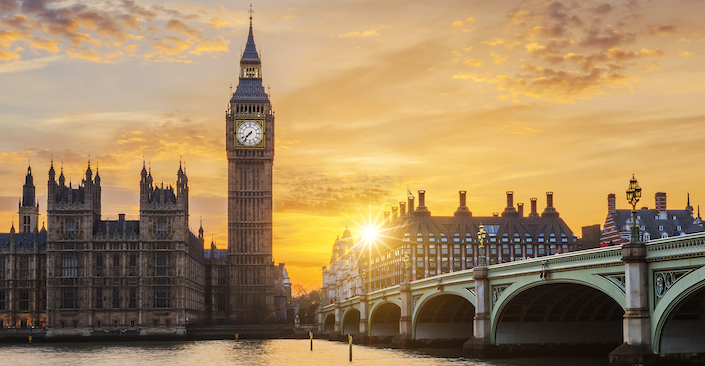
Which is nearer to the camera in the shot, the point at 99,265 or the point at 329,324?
the point at 99,265

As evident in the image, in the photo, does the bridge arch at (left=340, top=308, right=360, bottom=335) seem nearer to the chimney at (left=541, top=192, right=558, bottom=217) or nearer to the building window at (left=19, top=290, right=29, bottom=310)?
the building window at (left=19, top=290, right=29, bottom=310)

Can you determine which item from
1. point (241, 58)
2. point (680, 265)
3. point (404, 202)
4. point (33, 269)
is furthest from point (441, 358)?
point (241, 58)

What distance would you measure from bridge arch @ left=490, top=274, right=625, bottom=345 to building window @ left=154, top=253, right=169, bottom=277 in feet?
293

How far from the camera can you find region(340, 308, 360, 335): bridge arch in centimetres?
13625

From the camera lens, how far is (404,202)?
189250mm

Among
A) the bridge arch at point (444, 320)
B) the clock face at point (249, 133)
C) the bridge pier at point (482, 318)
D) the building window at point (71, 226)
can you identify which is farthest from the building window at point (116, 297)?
the bridge pier at point (482, 318)

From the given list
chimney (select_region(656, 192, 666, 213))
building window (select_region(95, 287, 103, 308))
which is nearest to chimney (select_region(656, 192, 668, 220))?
chimney (select_region(656, 192, 666, 213))

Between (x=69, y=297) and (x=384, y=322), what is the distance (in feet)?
189

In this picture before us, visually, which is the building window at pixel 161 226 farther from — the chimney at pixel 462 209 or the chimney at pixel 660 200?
the chimney at pixel 660 200

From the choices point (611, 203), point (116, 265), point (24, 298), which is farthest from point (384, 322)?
point (24, 298)

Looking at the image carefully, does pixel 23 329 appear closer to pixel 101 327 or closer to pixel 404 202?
pixel 101 327

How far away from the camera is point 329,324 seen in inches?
6235

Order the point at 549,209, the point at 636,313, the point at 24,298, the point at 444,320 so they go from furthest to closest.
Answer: the point at 549,209 < the point at 24,298 < the point at 444,320 < the point at 636,313

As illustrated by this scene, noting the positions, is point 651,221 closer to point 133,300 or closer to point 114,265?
point 133,300
